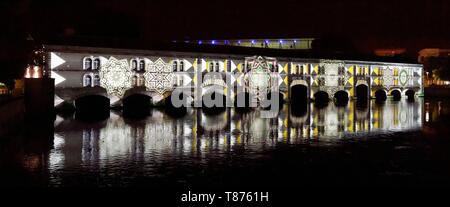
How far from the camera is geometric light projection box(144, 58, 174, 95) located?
4638 centimetres

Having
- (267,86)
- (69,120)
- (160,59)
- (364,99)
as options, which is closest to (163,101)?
(160,59)

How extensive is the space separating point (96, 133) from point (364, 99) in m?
47.4

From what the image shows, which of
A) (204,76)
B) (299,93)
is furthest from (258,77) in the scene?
(299,93)

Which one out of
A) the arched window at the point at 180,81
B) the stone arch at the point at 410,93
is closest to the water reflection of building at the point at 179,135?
the arched window at the point at 180,81

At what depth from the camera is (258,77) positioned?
176 ft

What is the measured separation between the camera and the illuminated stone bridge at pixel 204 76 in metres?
42.3

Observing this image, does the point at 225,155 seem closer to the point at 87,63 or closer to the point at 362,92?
the point at 87,63

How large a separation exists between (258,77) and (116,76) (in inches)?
599

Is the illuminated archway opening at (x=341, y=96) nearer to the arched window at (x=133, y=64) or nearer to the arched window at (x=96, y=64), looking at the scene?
the arched window at (x=133, y=64)

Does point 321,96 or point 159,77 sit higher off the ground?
point 159,77
